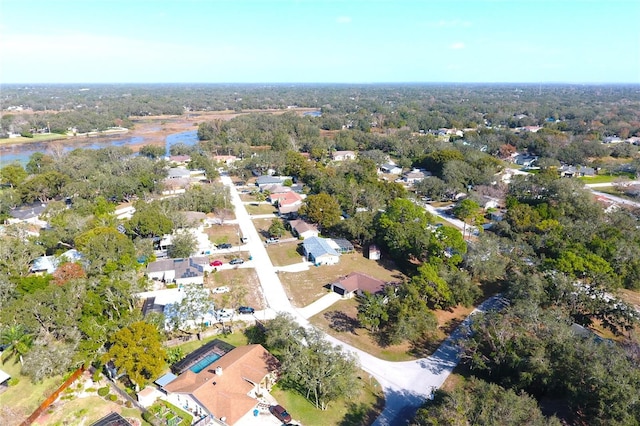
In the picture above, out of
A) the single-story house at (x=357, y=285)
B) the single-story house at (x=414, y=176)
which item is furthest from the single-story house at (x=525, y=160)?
the single-story house at (x=357, y=285)

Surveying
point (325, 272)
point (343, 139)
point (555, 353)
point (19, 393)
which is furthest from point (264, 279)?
point (343, 139)

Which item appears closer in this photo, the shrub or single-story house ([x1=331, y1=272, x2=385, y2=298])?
the shrub

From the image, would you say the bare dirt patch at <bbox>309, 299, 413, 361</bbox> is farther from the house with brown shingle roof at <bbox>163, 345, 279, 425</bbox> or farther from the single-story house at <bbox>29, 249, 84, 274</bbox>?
the single-story house at <bbox>29, 249, 84, 274</bbox>

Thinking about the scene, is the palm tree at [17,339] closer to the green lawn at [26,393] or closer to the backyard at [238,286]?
the green lawn at [26,393]

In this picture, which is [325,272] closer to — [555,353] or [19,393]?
[555,353]

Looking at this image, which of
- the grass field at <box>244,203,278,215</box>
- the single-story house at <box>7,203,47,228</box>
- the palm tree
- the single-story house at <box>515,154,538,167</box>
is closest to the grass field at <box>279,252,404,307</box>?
the grass field at <box>244,203,278,215</box>

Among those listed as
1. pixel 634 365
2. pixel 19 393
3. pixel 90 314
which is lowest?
pixel 19 393

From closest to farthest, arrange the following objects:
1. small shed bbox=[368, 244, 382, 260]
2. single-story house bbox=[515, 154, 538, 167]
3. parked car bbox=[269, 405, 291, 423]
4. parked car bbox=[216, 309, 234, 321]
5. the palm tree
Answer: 1. parked car bbox=[269, 405, 291, 423]
2. the palm tree
3. parked car bbox=[216, 309, 234, 321]
4. small shed bbox=[368, 244, 382, 260]
5. single-story house bbox=[515, 154, 538, 167]

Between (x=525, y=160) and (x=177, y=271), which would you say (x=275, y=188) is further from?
(x=525, y=160)
